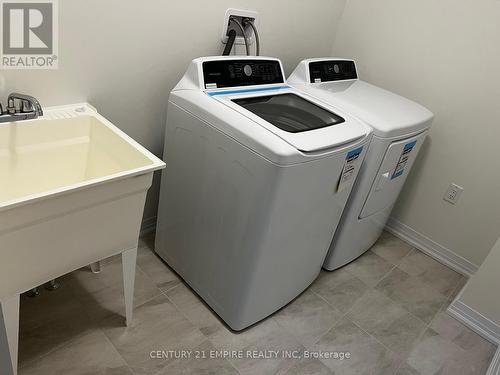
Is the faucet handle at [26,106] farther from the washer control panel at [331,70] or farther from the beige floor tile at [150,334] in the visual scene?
the washer control panel at [331,70]

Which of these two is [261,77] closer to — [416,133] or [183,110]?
[183,110]

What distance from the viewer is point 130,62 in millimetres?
1557

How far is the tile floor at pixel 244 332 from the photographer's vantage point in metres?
1.45

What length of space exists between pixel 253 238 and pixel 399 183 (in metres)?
1.05

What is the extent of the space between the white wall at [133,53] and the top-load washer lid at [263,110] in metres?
0.18

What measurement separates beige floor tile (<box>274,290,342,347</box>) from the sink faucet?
128 cm

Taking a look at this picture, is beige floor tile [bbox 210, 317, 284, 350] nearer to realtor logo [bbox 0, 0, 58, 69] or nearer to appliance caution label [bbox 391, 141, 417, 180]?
appliance caution label [bbox 391, 141, 417, 180]

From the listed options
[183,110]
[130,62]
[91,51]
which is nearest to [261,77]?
[183,110]

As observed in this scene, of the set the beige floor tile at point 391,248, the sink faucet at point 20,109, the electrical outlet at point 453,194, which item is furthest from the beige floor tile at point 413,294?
the sink faucet at point 20,109

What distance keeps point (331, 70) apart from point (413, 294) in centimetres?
130

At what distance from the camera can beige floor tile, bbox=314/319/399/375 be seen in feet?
5.30

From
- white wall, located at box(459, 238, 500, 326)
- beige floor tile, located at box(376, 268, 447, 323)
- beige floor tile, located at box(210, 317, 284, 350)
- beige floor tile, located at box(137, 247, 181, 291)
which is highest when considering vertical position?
white wall, located at box(459, 238, 500, 326)

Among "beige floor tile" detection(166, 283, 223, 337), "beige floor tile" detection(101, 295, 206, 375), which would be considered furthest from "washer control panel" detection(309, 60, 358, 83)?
"beige floor tile" detection(101, 295, 206, 375)

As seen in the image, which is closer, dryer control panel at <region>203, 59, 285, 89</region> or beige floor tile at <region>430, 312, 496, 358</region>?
dryer control panel at <region>203, 59, 285, 89</region>
